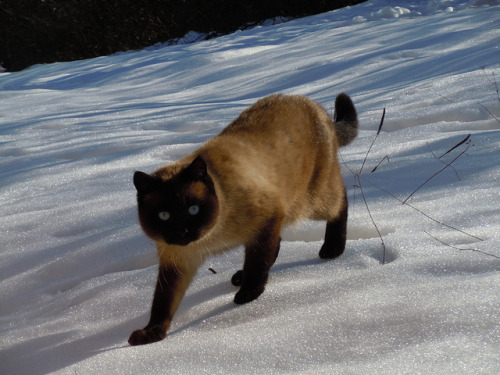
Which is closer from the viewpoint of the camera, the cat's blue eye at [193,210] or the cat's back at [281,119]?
the cat's blue eye at [193,210]

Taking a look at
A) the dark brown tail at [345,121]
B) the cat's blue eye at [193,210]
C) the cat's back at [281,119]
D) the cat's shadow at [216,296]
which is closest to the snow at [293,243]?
the cat's shadow at [216,296]

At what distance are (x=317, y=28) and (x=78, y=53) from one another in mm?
6916

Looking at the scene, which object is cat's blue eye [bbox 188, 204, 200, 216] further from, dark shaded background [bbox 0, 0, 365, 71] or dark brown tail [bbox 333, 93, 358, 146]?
dark shaded background [bbox 0, 0, 365, 71]

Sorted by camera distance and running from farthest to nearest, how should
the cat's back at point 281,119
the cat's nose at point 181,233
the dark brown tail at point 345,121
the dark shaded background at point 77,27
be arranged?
the dark shaded background at point 77,27 < the dark brown tail at point 345,121 < the cat's back at point 281,119 < the cat's nose at point 181,233

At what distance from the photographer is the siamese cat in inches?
81.4

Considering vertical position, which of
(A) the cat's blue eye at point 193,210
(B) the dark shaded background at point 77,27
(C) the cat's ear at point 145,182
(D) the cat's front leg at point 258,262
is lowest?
(D) the cat's front leg at point 258,262

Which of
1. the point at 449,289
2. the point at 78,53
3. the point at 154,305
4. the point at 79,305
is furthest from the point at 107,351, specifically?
the point at 78,53

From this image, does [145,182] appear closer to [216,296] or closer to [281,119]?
[216,296]

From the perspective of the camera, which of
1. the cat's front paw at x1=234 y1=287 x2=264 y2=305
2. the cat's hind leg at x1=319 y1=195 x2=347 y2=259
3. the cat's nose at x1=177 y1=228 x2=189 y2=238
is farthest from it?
the cat's hind leg at x1=319 y1=195 x2=347 y2=259

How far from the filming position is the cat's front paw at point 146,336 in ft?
6.28

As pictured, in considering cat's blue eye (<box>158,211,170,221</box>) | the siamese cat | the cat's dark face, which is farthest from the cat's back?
cat's blue eye (<box>158,211,170,221</box>)

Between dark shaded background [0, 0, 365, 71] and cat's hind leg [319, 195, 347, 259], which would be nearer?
cat's hind leg [319, 195, 347, 259]

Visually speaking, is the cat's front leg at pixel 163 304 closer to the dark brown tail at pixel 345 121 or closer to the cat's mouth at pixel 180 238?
the cat's mouth at pixel 180 238

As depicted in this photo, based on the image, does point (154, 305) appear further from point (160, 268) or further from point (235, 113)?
point (235, 113)
